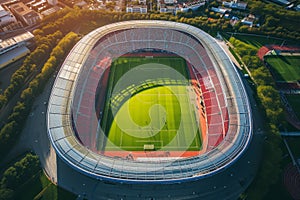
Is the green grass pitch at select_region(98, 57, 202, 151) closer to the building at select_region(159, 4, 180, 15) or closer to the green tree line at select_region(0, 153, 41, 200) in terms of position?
the green tree line at select_region(0, 153, 41, 200)

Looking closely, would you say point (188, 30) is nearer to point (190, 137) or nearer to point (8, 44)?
point (190, 137)

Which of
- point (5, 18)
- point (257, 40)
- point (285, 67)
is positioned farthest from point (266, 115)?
point (5, 18)

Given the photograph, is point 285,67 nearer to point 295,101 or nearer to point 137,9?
point 295,101

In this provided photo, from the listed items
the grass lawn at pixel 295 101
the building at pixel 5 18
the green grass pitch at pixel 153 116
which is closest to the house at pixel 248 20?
the grass lawn at pixel 295 101

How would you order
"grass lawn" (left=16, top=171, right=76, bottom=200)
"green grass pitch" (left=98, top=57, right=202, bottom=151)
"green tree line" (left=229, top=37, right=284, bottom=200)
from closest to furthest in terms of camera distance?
"grass lawn" (left=16, top=171, right=76, bottom=200) < "green tree line" (left=229, top=37, right=284, bottom=200) < "green grass pitch" (left=98, top=57, right=202, bottom=151)

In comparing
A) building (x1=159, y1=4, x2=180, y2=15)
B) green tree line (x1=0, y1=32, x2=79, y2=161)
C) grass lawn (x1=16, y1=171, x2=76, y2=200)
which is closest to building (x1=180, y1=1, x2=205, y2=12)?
building (x1=159, y1=4, x2=180, y2=15)
